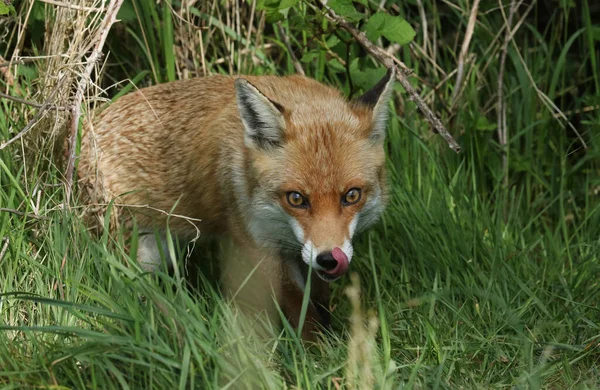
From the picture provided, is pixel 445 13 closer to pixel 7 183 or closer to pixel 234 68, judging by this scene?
pixel 234 68

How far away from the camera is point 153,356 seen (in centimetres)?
315

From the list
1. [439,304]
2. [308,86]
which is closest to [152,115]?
[308,86]

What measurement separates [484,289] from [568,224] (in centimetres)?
193

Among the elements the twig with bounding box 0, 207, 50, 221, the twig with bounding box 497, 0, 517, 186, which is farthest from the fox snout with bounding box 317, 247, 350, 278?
the twig with bounding box 497, 0, 517, 186

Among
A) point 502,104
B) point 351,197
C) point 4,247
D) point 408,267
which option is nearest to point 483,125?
point 502,104

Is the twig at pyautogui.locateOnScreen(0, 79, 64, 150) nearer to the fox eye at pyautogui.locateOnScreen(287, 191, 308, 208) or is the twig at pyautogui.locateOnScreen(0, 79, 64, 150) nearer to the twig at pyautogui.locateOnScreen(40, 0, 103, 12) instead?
the twig at pyautogui.locateOnScreen(40, 0, 103, 12)

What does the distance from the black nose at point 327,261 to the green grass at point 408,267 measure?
0.79ft

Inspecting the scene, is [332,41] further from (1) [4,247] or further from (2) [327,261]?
(1) [4,247]

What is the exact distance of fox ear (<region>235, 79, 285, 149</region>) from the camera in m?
4.23

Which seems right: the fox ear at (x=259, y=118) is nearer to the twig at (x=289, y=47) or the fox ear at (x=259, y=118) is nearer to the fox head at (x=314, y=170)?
the fox head at (x=314, y=170)

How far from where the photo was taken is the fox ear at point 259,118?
4234mm

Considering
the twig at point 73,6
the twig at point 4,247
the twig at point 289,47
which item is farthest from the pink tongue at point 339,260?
the twig at point 289,47

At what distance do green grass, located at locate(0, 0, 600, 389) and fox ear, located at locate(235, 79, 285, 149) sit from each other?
89cm

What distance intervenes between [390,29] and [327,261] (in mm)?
1745
